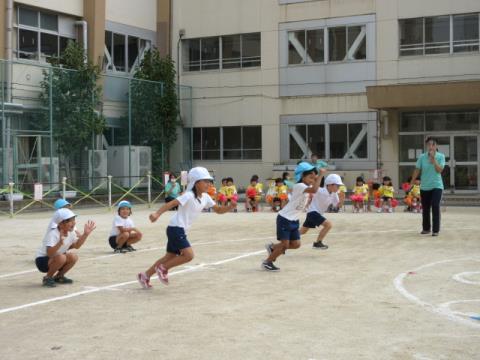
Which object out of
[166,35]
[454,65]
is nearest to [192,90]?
[166,35]

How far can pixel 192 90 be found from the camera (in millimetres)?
34062

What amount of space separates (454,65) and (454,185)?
4.52 metres

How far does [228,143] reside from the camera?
110 ft

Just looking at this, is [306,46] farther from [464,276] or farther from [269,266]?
[464,276]

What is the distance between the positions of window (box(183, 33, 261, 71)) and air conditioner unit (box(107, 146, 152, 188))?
5843 millimetres

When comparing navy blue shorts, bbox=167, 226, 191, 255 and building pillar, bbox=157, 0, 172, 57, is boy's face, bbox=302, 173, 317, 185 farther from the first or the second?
building pillar, bbox=157, 0, 172, 57

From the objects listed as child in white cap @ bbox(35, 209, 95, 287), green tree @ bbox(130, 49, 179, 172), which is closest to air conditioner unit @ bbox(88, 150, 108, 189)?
green tree @ bbox(130, 49, 179, 172)

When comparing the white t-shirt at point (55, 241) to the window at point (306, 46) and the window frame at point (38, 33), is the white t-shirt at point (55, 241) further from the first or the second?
the window at point (306, 46)

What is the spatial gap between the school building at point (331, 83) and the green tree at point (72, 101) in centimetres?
705

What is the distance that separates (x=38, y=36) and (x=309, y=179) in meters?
20.4

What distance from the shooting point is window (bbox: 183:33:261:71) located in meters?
32.8

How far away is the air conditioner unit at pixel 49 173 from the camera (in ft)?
82.9

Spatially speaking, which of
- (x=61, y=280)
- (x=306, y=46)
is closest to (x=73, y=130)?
(x=306, y=46)

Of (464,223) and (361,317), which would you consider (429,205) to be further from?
(361,317)
